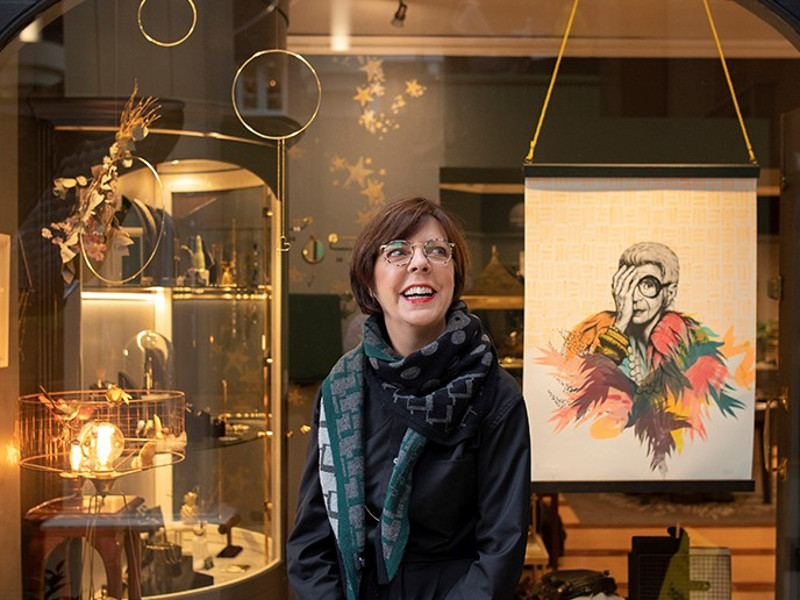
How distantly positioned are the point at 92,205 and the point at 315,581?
1616 mm

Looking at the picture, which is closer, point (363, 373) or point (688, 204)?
point (363, 373)

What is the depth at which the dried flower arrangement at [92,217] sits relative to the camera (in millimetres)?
3250

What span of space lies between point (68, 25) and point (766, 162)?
2152 mm

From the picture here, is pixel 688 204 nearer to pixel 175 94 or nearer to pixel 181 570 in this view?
pixel 175 94

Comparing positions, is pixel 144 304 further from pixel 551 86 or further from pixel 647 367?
pixel 647 367

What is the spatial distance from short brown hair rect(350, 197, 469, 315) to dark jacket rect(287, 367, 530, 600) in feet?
0.68

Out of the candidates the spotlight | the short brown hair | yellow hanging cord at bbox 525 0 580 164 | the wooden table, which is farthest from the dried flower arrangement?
the short brown hair

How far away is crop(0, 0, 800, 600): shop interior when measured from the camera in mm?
3238

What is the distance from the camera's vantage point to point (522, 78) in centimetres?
332

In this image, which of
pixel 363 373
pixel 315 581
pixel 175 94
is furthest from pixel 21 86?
pixel 315 581

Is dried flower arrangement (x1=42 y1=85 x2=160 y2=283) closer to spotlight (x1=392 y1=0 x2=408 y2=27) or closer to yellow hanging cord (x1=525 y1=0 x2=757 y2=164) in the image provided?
spotlight (x1=392 y1=0 x2=408 y2=27)

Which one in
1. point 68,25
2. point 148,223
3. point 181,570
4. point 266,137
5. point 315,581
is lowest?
point 181,570

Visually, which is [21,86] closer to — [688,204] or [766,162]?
→ [688,204]

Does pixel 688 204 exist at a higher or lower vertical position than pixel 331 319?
higher
